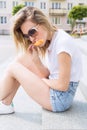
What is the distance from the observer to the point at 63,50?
2984mm

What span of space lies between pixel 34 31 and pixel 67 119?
0.76 meters

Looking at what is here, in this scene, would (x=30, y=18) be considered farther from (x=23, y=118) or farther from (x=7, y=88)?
(x=23, y=118)

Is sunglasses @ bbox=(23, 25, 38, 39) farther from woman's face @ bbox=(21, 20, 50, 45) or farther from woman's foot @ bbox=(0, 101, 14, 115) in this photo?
woman's foot @ bbox=(0, 101, 14, 115)

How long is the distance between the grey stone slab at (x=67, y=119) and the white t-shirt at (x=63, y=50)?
29 centimetres

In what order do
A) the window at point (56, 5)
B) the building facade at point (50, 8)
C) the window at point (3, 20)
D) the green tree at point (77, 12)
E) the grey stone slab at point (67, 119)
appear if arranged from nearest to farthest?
the grey stone slab at point (67, 119) → the green tree at point (77, 12) → the building facade at point (50, 8) → the window at point (56, 5) → the window at point (3, 20)

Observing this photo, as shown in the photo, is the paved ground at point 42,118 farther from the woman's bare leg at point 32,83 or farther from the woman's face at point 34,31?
the woman's face at point 34,31

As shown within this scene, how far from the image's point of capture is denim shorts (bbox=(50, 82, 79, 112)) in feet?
10.5

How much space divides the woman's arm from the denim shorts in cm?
6

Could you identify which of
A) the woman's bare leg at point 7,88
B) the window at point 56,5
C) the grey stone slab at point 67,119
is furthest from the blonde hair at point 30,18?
the window at point 56,5

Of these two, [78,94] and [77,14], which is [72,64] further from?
[77,14]

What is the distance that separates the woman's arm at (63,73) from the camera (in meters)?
2.99

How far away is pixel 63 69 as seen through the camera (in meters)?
3.02

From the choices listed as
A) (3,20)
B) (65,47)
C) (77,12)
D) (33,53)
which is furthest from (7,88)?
→ (3,20)

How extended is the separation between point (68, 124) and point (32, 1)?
5008 centimetres
